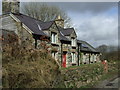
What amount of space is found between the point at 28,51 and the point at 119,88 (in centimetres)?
750

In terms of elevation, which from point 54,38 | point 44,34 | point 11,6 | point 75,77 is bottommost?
point 75,77

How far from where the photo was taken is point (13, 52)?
8750mm

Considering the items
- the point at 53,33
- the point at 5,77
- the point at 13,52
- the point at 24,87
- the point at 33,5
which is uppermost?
the point at 33,5

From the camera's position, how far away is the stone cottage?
729 inches

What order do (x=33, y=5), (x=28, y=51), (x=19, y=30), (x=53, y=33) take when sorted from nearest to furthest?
(x=28, y=51), (x=19, y=30), (x=53, y=33), (x=33, y=5)

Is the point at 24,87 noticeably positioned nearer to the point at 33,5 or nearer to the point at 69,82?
the point at 69,82

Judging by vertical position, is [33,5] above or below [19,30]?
above

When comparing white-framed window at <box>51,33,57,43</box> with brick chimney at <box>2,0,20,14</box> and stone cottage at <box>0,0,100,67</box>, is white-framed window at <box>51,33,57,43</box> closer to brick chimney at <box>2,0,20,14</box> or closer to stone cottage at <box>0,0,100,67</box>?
stone cottage at <box>0,0,100,67</box>

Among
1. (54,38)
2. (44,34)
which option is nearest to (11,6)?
(44,34)

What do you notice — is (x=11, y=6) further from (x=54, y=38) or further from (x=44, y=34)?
(x=54, y=38)

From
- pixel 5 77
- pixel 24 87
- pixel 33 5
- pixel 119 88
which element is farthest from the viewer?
pixel 33 5

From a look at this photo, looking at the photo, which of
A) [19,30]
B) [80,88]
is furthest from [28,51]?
[19,30]

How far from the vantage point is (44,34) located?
19.8 m

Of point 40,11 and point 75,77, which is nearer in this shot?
point 75,77
